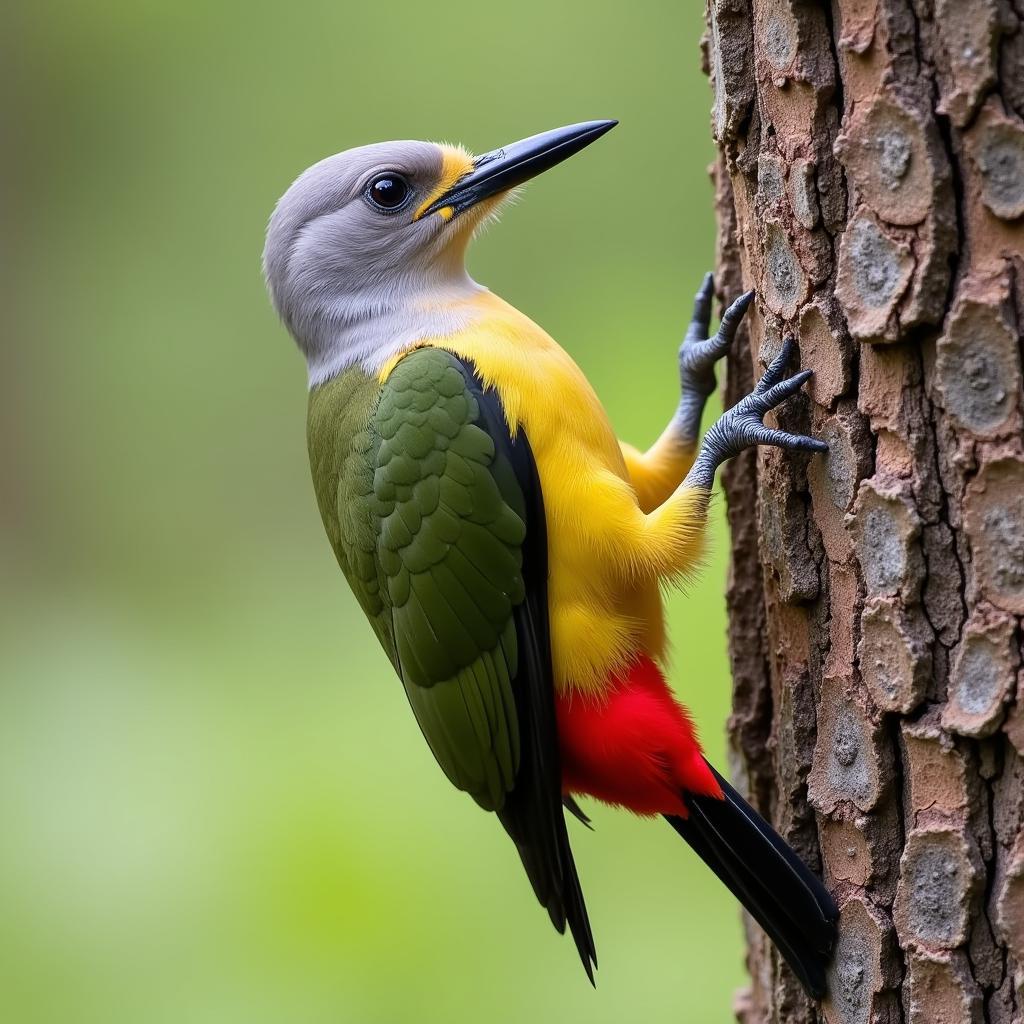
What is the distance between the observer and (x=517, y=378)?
2.84 metres

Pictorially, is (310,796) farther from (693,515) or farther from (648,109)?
(648,109)

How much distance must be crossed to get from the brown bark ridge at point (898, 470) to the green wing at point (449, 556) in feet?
1.82

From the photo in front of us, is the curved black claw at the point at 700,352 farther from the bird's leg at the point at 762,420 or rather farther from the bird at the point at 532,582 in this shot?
the bird's leg at the point at 762,420

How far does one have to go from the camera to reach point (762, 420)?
2.50 meters

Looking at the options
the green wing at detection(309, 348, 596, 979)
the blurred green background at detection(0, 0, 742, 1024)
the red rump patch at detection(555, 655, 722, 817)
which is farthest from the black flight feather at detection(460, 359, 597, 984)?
the blurred green background at detection(0, 0, 742, 1024)

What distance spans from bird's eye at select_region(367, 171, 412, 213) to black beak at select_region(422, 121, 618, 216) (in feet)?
0.26

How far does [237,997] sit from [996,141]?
12.7 feet

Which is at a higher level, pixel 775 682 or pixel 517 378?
pixel 517 378

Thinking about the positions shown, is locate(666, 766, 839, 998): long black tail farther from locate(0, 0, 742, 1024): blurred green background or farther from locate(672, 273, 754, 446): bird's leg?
locate(0, 0, 742, 1024): blurred green background

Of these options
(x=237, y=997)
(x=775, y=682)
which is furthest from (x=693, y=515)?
(x=237, y=997)

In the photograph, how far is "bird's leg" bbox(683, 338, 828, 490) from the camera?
2.37m

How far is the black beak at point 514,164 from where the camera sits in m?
3.06

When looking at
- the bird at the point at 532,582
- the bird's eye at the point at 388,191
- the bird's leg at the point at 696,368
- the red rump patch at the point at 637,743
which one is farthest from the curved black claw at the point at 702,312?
the red rump patch at the point at 637,743

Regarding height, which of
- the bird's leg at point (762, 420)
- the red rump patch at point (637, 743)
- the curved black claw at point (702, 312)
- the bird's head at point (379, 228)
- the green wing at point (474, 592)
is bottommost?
the red rump patch at point (637, 743)
